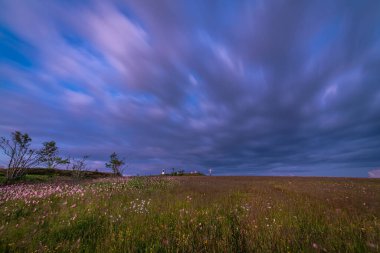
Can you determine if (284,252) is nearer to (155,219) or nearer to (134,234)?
(134,234)

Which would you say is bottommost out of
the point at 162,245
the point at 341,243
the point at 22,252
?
the point at 22,252

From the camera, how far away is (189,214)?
6262 mm

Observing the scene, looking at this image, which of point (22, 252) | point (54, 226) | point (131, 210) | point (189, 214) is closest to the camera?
point (22, 252)

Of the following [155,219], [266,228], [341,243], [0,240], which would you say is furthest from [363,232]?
[0,240]

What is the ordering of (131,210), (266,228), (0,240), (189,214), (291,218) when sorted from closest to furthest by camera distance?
1. (0,240)
2. (266,228)
3. (291,218)
4. (189,214)
5. (131,210)

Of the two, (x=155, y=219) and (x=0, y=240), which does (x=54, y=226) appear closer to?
(x=0, y=240)

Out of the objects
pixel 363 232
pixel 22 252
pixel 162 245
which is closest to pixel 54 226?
pixel 22 252

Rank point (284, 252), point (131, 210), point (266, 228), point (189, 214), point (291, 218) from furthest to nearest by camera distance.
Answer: point (131, 210), point (189, 214), point (291, 218), point (266, 228), point (284, 252)

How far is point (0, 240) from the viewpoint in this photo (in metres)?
4.43

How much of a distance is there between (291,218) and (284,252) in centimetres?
268

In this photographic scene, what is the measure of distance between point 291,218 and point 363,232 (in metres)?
1.68

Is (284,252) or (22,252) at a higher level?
(284,252)

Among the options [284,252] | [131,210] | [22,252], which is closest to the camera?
[284,252]

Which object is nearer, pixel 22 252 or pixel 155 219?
pixel 22 252
